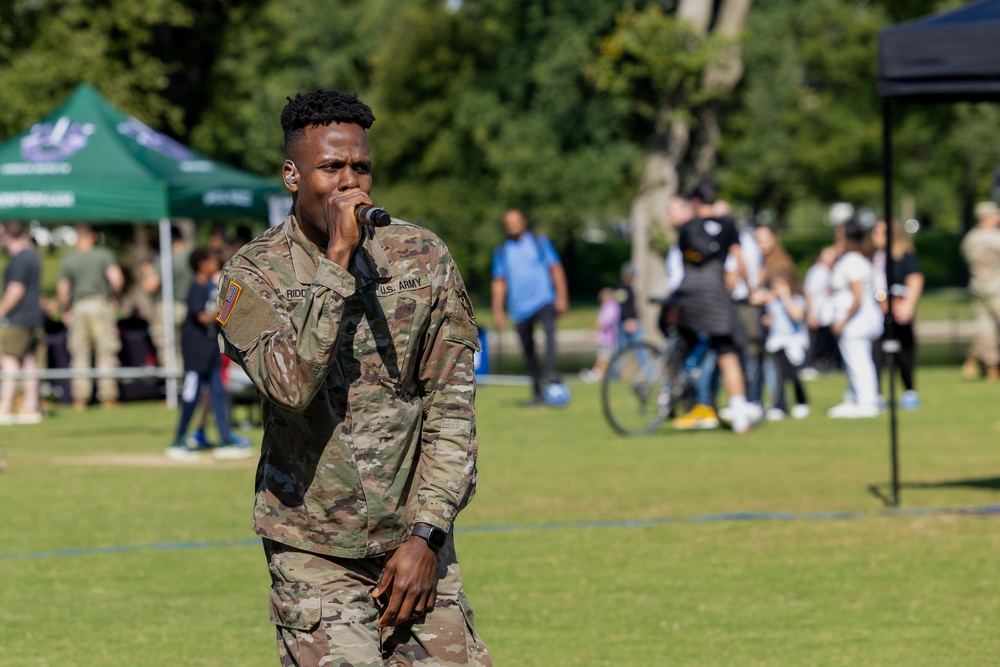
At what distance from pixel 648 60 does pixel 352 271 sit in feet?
63.2

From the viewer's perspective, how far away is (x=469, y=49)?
57094 mm

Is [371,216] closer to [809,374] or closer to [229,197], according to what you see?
[229,197]

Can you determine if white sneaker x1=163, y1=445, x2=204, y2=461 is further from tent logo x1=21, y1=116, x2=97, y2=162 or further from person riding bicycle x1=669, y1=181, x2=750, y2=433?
tent logo x1=21, y1=116, x2=97, y2=162

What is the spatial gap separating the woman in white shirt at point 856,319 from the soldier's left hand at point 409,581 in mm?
12130

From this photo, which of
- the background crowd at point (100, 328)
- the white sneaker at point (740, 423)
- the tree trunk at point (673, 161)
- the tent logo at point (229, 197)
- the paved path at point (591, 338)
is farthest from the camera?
the paved path at point (591, 338)

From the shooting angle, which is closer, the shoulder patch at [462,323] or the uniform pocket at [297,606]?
the uniform pocket at [297,606]

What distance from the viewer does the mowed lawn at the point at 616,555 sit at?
6.47 metres

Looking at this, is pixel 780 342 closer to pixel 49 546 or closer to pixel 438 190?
pixel 49 546

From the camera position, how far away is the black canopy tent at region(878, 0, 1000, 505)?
8.80 meters

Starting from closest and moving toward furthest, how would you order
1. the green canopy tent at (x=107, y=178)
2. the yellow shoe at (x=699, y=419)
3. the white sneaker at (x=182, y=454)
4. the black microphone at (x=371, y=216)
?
the black microphone at (x=371, y=216), the white sneaker at (x=182, y=454), the yellow shoe at (x=699, y=419), the green canopy tent at (x=107, y=178)

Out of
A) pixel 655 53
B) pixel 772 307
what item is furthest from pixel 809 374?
pixel 772 307

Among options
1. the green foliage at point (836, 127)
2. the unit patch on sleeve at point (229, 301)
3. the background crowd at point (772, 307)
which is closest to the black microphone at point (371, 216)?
the unit patch on sleeve at point (229, 301)

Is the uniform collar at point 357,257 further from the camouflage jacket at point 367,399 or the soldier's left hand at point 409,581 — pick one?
the soldier's left hand at point 409,581

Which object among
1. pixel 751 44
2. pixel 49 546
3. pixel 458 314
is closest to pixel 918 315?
pixel 751 44
